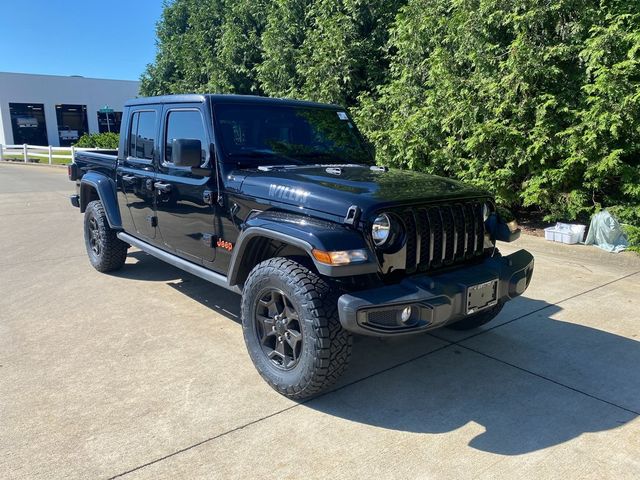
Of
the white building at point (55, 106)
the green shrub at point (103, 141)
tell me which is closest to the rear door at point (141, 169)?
the green shrub at point (103, 141)

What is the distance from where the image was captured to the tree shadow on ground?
299 cm

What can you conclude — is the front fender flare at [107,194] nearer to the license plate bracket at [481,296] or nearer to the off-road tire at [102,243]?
the off-road tire at [102,243]

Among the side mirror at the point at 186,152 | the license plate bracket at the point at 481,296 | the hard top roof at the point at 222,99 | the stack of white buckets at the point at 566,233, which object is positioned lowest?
the stack of white buckets at the point at 566,233

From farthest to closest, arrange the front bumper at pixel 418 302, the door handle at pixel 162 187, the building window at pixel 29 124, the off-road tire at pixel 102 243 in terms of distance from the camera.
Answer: the building window at pixel 29 124, the off-road tire at pixel 102 243, the door handle at pixel 162 187, the front bumper at pixel 418 302

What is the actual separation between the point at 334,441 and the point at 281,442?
0.95 feet

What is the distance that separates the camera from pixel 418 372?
3650 millimetres

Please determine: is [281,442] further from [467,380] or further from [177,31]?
[177,31]

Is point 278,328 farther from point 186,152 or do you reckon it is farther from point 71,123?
point 71,123

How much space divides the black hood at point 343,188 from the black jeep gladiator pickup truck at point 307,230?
10mm

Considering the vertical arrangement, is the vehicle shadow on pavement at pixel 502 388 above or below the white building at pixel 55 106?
below

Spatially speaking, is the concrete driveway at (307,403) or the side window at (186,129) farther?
the side window at (186,129)

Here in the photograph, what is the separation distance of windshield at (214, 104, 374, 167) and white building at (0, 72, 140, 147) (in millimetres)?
31163

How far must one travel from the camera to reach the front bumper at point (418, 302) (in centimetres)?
281

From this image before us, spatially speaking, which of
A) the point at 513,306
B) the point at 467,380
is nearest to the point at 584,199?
the point at 513,306
